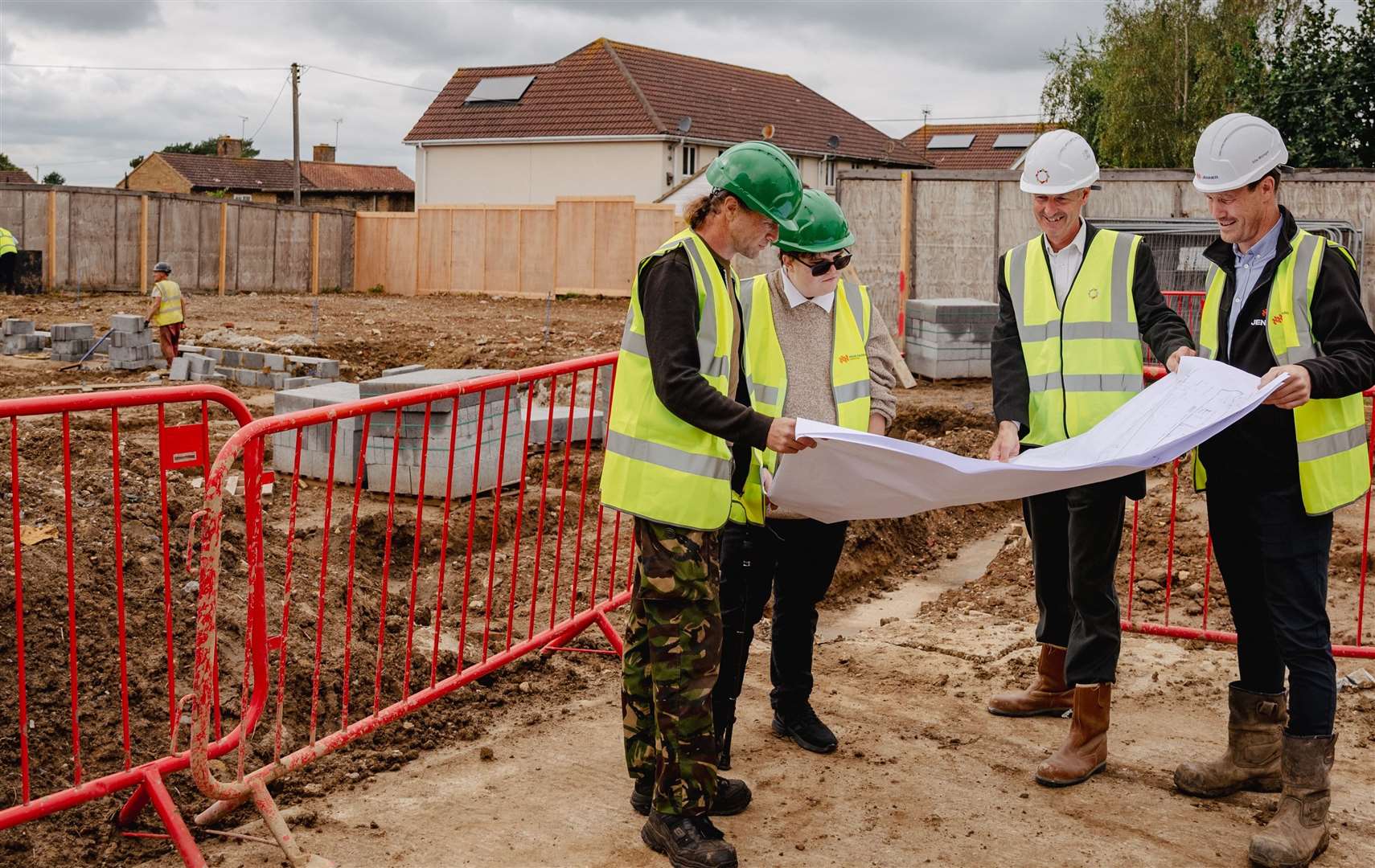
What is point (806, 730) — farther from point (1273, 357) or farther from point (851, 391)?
point (1273, 357)

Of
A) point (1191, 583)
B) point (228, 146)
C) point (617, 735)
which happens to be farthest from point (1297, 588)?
point (228, 146)

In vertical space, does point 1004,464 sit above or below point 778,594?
above

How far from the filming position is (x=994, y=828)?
13.0ft

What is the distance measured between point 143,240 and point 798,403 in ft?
86.3

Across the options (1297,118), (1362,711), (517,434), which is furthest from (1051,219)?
(1297,118)

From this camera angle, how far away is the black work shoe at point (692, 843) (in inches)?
141

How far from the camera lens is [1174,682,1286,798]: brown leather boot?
4.16 meters

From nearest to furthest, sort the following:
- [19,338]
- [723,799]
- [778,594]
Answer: [723,799] → [778,594] → [19,338]

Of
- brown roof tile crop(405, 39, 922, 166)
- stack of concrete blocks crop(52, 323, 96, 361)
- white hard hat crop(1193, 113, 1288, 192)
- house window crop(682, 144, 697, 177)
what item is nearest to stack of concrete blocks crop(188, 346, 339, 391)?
stack of concrete blocks crop(52, 323, 96, 361)

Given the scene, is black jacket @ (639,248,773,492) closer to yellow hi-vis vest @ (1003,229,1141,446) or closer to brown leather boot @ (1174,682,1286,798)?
yellow hi-vis vest @ (1003,229,1141,446)

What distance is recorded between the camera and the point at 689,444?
350cm

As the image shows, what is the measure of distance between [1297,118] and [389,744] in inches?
935

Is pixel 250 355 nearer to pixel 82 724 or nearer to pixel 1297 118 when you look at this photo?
pixel 82 724

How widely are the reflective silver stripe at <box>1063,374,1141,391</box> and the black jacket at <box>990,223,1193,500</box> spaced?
0.12m
